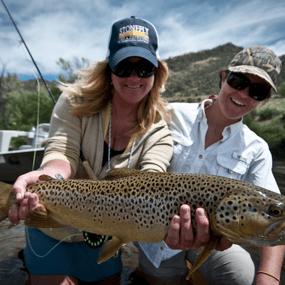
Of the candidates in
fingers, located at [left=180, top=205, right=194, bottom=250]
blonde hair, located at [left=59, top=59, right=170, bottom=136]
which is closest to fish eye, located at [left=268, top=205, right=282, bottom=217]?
fingers, located at [left=180, top=205, right=194, bottom=250]

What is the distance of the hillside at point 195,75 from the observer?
51881 millimetres

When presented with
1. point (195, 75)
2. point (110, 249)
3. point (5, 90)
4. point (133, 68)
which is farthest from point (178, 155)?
point (195, 75)

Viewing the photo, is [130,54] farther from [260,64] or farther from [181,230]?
[181,230]

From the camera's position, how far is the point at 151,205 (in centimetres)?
187

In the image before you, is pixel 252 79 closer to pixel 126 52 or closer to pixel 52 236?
pixel 126 52

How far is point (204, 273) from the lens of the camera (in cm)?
285

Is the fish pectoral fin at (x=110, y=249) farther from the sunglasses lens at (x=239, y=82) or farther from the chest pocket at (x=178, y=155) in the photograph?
the sunglasses lens at (x=239, y=82)

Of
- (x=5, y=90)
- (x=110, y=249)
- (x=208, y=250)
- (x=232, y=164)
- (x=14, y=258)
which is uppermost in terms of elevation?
(x=5, y=90)

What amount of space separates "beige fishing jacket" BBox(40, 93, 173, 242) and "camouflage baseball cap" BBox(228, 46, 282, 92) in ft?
3.94

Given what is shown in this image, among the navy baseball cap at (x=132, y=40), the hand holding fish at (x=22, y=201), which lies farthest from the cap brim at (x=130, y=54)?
the hand holding fish at (x=22, y=201)

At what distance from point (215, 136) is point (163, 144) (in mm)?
702

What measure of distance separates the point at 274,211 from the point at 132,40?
1886mm

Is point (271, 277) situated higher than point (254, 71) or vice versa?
point (254, 71)

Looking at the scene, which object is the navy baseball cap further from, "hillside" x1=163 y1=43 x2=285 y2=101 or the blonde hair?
"hillside" x1=163 y1=43 x2=285 y2=101
